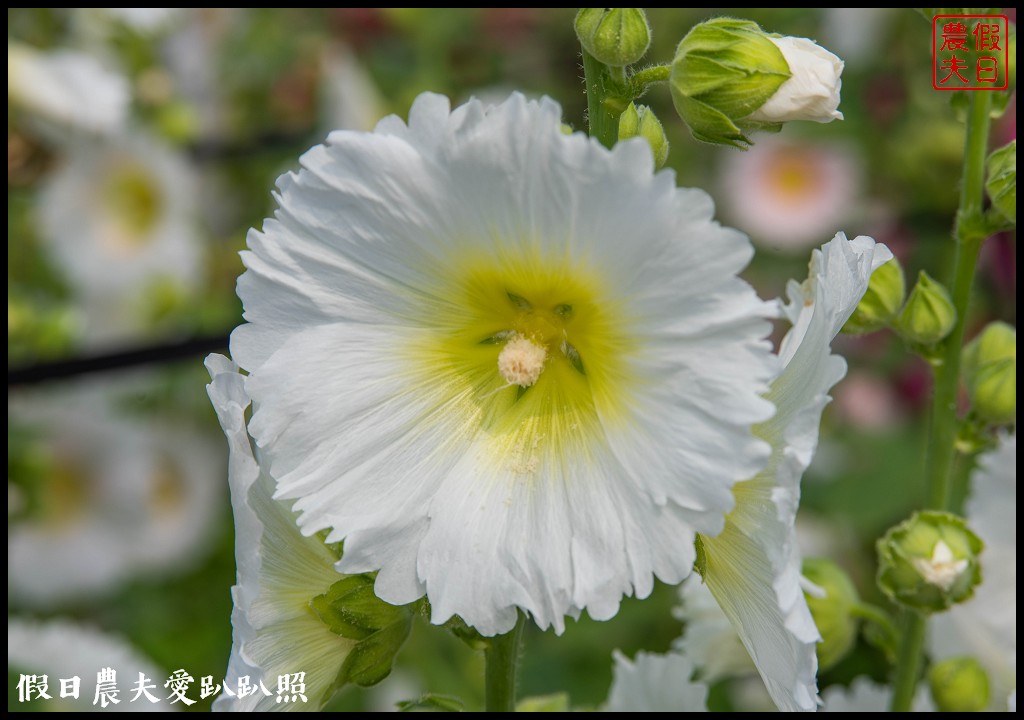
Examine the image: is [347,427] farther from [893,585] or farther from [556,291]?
[893,585]

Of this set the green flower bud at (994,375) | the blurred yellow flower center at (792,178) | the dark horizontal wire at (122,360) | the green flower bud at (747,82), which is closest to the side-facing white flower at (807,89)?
the green flower bud at (747,82)

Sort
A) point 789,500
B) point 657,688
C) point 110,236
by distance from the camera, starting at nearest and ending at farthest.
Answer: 1. point 789,500
2. point 657,688
3. point 110,236

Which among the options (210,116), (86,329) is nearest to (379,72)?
(210,116)

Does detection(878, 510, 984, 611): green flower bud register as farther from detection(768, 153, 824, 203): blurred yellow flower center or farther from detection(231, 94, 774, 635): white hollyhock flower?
detection(768, 153, 824, 203): blurred yellow flower center

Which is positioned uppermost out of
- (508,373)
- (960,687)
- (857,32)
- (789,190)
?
(857,32)

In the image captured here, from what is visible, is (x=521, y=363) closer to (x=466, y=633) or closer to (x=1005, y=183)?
(x=466, y=633)

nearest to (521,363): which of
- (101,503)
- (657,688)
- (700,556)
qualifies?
(700,556)

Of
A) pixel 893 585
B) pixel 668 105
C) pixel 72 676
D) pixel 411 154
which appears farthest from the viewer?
pixel 668 105

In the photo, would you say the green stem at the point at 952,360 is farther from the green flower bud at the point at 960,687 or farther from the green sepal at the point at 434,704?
the green sepal at the point at 434,704
